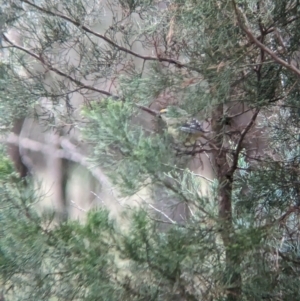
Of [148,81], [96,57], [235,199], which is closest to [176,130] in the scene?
[148,81]

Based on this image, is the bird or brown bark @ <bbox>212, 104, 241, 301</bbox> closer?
brown bark @ <bbox>212, 104, 241, 301</bbox>

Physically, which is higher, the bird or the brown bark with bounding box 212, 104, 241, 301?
the bird

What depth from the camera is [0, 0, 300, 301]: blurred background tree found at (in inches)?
25.5

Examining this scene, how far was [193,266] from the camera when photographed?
2.23 ft

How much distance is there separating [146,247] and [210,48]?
1.20ft

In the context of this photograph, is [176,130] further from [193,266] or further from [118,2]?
[118,2]

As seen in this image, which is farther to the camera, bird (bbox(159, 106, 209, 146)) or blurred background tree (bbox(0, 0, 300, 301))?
bird (bbox(159, 106, 209, 146))

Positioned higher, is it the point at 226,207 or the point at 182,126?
the point at 182,126

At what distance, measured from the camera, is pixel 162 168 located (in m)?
0.66

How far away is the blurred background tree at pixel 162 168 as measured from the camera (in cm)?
65

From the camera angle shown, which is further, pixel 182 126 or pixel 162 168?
pixel 182 126

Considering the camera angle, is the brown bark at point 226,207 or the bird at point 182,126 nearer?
the brown bark at point 226,207

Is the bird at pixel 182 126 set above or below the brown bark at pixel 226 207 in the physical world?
above

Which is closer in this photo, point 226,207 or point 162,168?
point 162,168
